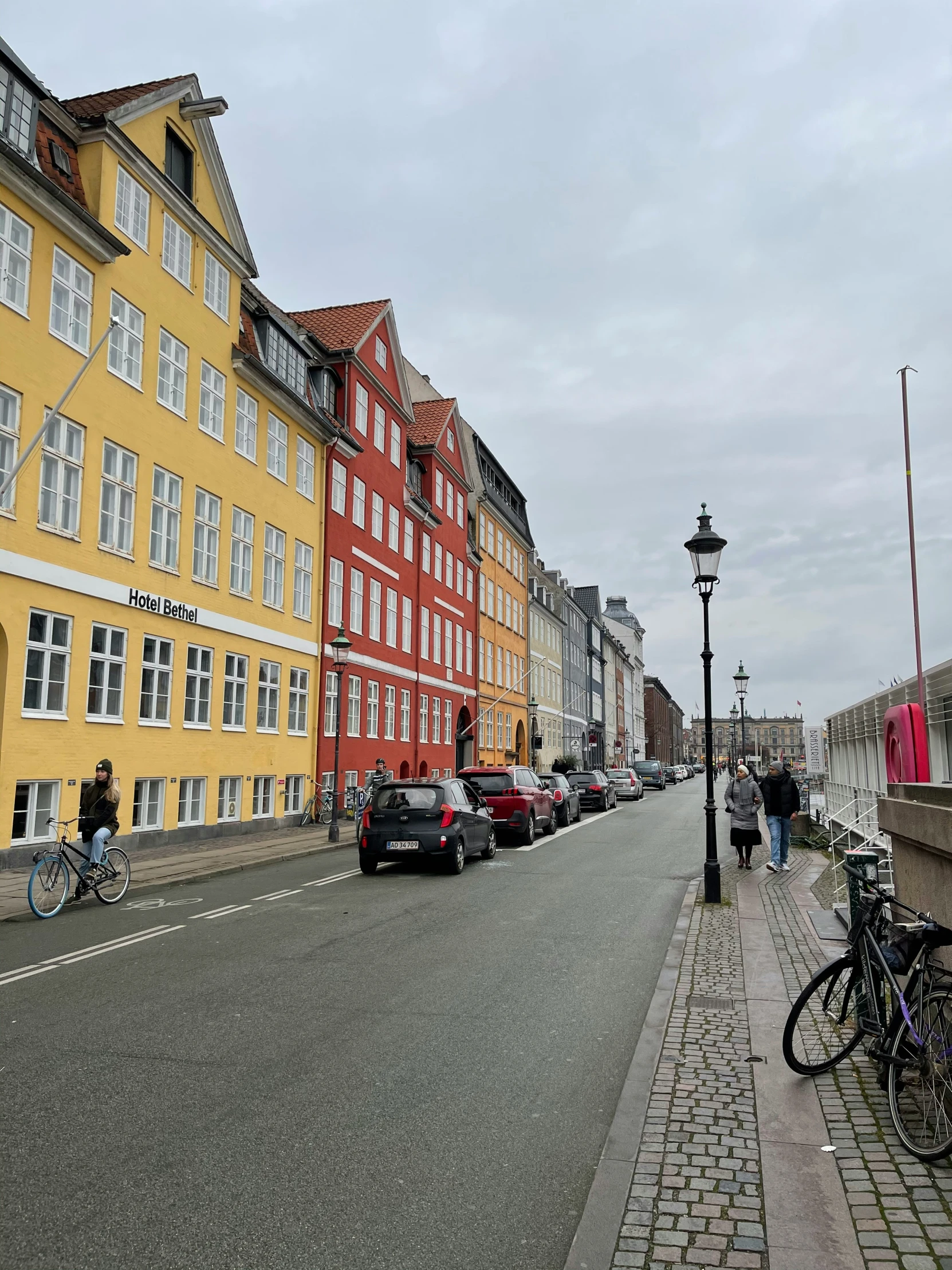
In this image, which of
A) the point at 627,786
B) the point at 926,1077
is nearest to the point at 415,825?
the point at 926,1077

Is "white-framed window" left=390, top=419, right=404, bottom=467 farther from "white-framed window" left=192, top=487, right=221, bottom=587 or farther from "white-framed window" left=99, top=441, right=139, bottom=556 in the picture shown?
"white-framed window" left=99, top=441, right=139, bottom=556

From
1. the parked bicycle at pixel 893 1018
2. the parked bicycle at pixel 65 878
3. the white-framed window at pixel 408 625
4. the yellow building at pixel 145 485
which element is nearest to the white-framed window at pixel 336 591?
the yellow building at pixel 145 485

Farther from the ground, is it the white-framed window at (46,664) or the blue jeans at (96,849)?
the white-framed window at (46,664)

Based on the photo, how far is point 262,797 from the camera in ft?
86.9

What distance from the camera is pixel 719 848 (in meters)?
22.7

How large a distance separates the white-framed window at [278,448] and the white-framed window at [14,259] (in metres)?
10.0

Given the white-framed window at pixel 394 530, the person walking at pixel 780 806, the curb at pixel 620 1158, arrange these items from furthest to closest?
the white-framed window at pixel 394 530
the person walking at pixel 780 806
the curb at pixel 620 1158

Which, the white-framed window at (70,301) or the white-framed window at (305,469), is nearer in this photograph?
the white-framed window at (70,301)

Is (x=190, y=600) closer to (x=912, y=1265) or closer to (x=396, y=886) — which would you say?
(x=396, y=886)

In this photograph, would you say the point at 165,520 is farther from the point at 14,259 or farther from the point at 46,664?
the point at 14,259

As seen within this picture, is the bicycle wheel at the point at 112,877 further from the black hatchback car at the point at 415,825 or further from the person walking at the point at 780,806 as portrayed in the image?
the person walking at the point at 780,806

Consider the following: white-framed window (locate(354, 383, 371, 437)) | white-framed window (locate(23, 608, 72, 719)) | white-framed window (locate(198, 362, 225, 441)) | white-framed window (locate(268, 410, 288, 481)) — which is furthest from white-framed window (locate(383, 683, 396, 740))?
white-framed window (locate(23, 608, 72, 719))

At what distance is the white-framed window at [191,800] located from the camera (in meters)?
22.4

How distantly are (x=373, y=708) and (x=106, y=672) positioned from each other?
52.7ft
